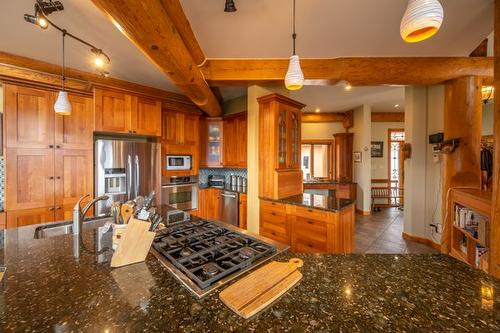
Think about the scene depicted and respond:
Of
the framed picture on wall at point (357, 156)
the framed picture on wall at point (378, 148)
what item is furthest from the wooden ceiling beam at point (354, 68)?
the framed picture on wall at point (378, 148)

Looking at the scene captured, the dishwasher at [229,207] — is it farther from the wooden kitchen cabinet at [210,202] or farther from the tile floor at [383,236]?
the tile floor at [383,236]

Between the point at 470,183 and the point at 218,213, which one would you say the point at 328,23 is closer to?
the point at 470,183

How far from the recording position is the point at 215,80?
2.72m

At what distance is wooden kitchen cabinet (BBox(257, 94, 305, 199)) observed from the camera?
2.89 m

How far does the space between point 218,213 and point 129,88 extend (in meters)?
2.66

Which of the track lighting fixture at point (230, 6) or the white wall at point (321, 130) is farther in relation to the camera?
the white wall at point (321, 130)

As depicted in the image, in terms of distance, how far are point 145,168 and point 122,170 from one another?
31 cm

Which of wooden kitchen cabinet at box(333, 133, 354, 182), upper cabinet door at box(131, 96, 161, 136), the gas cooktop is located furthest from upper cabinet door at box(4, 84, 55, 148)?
wooden kitchen cabinet at box(333, 133, 354, 182)

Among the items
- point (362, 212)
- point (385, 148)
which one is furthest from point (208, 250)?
point (385, 148)

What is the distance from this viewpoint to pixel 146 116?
3242mm

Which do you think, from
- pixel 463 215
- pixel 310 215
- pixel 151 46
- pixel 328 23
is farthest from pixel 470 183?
pixel 151 46

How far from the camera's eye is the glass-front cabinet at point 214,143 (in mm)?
4312

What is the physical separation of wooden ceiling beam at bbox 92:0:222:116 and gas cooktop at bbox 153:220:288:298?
4.50 ft

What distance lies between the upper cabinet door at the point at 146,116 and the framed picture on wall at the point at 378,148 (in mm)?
5905
